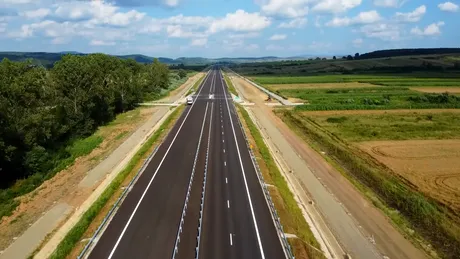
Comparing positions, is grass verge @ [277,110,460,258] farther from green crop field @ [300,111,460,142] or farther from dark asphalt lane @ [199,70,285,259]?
dark asphalt lane @ [199,70,285,259]

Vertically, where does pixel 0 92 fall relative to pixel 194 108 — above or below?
above

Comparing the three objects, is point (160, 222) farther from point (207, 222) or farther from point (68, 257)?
point (68, 257)

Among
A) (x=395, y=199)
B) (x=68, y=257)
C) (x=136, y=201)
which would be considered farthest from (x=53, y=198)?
(x=395, y=199)

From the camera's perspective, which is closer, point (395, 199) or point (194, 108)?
point (395, 199)

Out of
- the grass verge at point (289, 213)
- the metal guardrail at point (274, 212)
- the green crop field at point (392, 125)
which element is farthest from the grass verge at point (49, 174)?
the green crop field at point (392, 125)

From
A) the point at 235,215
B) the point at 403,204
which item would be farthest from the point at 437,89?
the point at 235,215

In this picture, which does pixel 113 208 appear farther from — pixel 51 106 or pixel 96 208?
pixel 51 106

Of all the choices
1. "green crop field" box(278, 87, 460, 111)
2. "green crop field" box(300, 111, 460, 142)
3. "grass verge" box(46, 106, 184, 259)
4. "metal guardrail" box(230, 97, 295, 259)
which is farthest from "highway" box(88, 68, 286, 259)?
"green crop field" box(278, 87, 460, 111)
